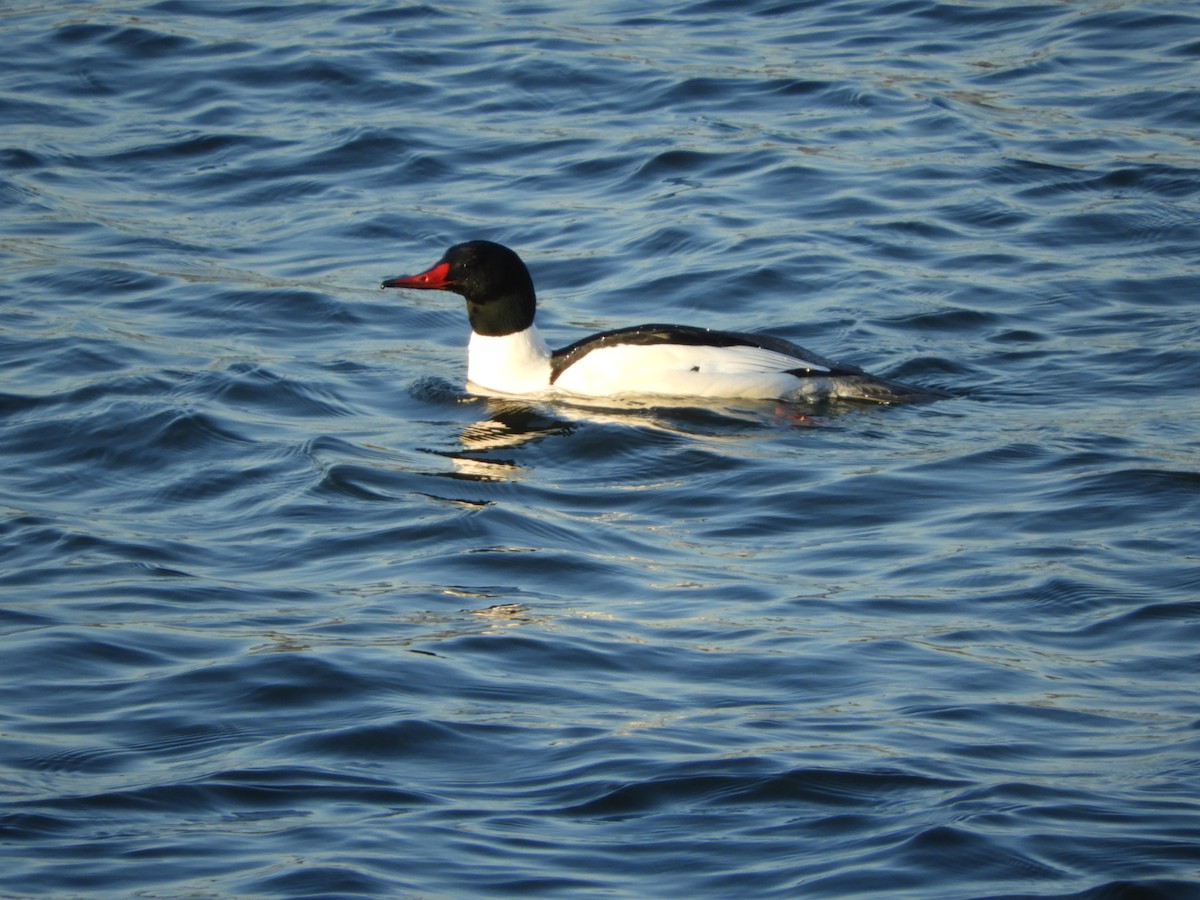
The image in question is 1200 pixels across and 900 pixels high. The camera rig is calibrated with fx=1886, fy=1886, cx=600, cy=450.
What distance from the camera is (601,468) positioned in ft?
31.0

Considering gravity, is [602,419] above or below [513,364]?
below

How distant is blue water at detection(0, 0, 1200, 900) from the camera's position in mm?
5375

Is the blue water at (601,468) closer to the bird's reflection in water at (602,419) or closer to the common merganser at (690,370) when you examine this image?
the bird's reflection in water at (602,419)

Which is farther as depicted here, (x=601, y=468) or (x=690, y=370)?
(x=690, y=370)

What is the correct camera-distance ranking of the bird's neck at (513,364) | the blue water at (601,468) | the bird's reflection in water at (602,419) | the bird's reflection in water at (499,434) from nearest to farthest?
the blue water at (601,468), the bird's reflection in water at (499,434), the bird's reflection in water at (602,419), the bird's neck at (513,364)

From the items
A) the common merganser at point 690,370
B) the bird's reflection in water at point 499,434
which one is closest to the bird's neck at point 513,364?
the common merganser at point 690,370

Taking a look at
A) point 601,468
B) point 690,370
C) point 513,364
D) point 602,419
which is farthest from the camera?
point 513,364

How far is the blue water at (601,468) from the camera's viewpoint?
5.38 meters

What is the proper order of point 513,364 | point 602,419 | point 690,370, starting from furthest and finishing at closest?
point 513,364 → point 690,370 → point 602,419

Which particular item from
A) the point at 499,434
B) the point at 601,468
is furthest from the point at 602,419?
the point at 601,468

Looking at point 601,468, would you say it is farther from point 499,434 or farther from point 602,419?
point 499,434

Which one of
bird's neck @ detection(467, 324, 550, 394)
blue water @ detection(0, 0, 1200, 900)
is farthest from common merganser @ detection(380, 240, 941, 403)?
blue water @ detection(0, 0, 1200, 900)

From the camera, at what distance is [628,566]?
25.8 feet

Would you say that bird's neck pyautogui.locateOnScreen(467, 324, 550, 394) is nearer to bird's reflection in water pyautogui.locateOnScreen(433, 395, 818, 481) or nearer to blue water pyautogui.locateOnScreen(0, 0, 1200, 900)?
bird's reflection in water pyautogui.locateOnScreen(433, 395, 818, 481)
